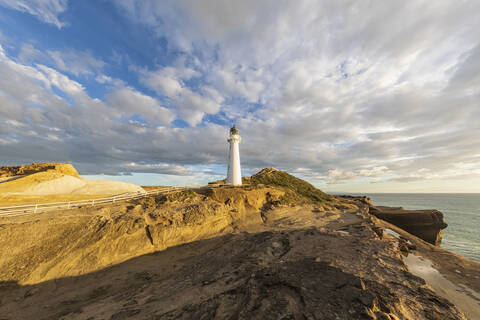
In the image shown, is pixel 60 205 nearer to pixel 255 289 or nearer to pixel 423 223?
pixel 255 289

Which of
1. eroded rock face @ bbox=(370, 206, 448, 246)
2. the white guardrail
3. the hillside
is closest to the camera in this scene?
the white guardrail

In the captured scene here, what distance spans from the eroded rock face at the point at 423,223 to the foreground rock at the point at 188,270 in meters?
18.5

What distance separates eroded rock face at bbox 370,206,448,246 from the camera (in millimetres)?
24625

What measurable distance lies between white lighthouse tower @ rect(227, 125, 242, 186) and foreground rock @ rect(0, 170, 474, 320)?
885 cm

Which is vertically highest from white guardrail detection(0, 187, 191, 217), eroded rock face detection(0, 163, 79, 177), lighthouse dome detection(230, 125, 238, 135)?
lighthouse dome detection(230, 125, 238, 135)

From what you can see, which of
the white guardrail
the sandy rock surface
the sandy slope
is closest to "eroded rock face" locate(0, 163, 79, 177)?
the sandy slope

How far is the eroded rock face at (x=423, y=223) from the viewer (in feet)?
80.8

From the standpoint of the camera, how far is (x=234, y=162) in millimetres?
27641

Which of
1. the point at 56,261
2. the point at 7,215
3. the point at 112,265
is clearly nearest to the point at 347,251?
the point at 112,265

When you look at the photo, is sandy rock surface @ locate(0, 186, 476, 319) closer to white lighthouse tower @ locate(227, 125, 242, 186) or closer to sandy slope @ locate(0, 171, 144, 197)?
white lighthouse tower @ locate(227, 125, 242, 186)

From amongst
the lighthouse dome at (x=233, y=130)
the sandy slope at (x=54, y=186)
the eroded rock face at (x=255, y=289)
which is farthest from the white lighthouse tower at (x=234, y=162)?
the sandy slope at (x=54, y=186)

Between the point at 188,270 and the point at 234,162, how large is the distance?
18738 millimetres

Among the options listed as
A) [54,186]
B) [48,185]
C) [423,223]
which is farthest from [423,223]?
[48,185]

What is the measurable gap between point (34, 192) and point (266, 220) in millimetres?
29312
